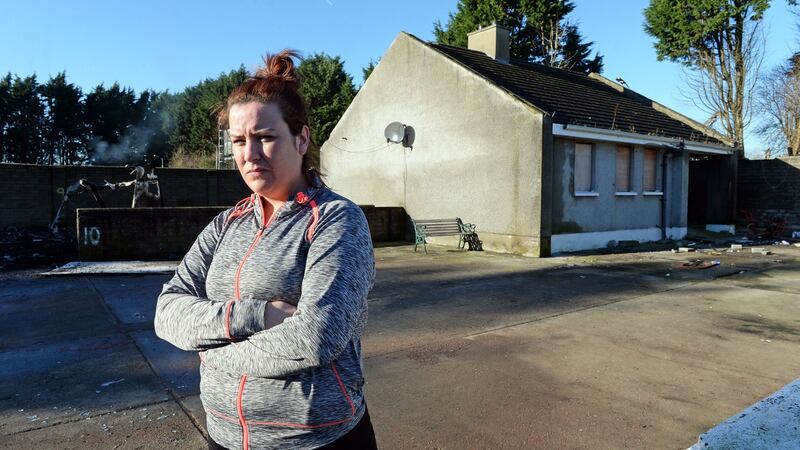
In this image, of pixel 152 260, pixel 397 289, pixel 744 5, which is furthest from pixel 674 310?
pixel 744 5

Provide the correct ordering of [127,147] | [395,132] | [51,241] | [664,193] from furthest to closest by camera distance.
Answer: [127,147] < [395,132] < [664,193] < [51,241]

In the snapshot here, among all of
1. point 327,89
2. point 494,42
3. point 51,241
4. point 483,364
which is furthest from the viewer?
point 327,89

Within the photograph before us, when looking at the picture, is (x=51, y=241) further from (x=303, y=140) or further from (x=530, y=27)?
(x=530, y=27)

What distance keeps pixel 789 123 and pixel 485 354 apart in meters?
29.4

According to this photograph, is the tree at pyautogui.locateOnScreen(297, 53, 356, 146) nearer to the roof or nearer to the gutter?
the roof

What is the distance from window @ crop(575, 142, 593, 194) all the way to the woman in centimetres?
1238

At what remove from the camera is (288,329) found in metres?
1.35

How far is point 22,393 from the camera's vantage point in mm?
3840

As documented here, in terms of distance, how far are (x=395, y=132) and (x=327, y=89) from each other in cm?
1951

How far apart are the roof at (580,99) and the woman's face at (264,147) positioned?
36.9 feet

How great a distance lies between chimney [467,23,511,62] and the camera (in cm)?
1714

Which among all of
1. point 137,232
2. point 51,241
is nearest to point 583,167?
point 137,232

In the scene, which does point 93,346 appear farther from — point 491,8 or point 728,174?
point 491,8

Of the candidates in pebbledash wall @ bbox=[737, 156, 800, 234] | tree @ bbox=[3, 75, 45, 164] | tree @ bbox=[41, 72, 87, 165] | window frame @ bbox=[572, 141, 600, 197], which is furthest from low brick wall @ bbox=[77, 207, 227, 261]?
tree @ bbox=[41, 72, 87, 165]
